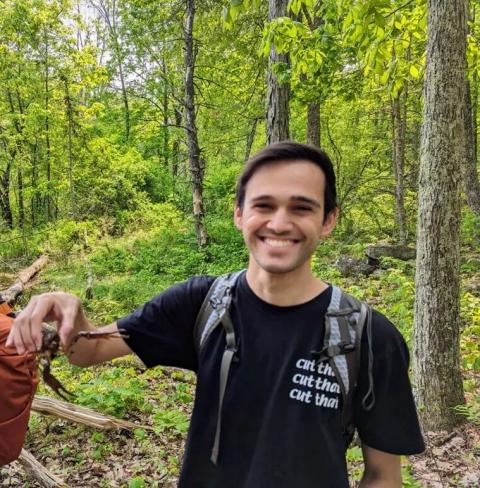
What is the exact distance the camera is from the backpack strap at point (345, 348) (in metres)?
1.49

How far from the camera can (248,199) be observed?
1.66 m

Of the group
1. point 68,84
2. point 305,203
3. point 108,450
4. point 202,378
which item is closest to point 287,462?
point 202,378

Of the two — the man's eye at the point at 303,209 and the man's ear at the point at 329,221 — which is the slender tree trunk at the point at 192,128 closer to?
the man's ear at the point at 329,221

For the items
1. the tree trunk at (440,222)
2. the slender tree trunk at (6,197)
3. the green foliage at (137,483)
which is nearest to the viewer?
the green foliage at (137,483)

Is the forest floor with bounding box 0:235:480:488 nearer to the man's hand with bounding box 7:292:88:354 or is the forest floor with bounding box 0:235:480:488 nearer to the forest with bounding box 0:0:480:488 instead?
the forest with bounding box 0:0:480:488

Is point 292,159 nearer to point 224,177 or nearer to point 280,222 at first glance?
point 280,222

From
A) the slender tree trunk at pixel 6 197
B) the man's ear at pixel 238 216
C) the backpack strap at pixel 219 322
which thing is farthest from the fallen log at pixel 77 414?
the slender tree trunk at pixel 6 197

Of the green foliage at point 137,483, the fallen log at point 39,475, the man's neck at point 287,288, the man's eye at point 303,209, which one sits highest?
the man's eye at point 303,209

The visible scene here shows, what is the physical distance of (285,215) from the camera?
5.18ft

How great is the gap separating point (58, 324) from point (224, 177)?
736 inches

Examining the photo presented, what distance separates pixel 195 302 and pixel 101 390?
13.2 feet

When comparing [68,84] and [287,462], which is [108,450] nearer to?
[287,462]

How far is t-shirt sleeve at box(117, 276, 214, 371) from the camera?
5.76 feet

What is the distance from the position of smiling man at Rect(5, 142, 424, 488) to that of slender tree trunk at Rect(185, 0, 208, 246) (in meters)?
14.6
